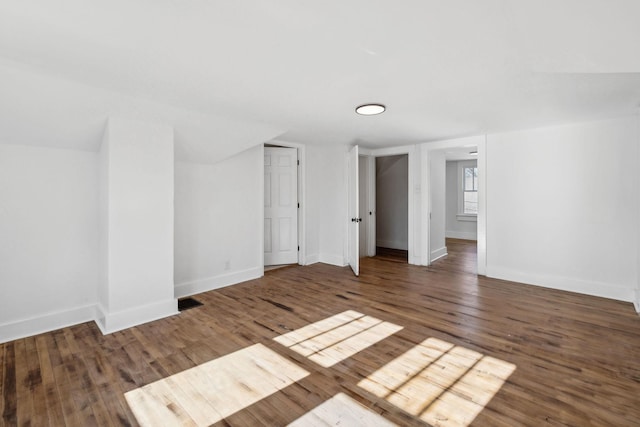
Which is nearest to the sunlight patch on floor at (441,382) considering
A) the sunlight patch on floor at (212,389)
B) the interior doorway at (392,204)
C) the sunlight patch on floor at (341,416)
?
the sunlight patch on floor at (341,416)

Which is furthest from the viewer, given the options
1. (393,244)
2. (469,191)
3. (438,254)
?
(469,191)

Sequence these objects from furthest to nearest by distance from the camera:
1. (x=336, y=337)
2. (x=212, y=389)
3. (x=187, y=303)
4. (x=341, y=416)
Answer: (x=187, y=303)
(x=336, y=337)
(x=212, y=389)
(x=341, y=416)

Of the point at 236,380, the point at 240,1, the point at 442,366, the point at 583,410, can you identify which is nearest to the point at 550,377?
the point at 583,410

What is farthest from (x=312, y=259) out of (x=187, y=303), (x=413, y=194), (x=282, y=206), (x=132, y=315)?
(x=132, y=315)

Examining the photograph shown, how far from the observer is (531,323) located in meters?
2.93

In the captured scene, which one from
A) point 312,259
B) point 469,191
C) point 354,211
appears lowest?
point 312,259

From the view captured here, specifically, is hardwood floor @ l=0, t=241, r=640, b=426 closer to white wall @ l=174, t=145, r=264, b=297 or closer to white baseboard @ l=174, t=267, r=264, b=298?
white baseboard @ l=174, t=267, r=264, b=298

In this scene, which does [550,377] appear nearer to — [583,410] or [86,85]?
[583,410]

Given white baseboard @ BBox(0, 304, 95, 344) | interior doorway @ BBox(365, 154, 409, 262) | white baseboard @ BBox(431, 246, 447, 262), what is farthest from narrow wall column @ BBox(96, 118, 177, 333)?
interior doorway @ BBox(365, 154, 409, 262)

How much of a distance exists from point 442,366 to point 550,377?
2.33 feet

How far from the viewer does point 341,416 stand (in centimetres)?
169

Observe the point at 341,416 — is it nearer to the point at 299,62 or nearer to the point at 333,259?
the point at 299,62

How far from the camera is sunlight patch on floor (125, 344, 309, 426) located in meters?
1.72

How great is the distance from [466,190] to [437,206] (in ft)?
10.3
